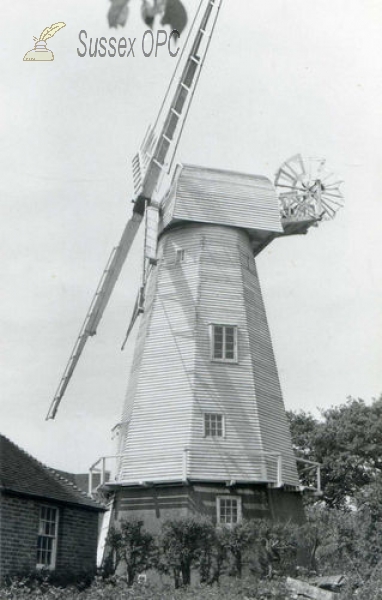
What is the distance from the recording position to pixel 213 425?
22672 mm

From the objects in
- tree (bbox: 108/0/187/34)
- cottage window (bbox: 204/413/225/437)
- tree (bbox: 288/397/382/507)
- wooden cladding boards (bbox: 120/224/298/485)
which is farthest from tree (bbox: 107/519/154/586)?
tree (bbox: 288/397/382/507)

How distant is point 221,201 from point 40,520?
11.7m

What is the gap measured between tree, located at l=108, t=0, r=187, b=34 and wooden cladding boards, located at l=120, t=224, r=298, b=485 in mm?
18460

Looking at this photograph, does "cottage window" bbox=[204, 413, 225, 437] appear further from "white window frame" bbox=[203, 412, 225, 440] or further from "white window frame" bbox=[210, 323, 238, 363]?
"white window frame" bbox=[210, 323, 238, 363]

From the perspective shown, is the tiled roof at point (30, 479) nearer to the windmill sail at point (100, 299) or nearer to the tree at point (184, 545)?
A: the tree at point (184, 545)

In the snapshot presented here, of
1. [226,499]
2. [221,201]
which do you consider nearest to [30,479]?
[226,499]

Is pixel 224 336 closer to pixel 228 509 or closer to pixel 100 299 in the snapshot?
pixel 100 299

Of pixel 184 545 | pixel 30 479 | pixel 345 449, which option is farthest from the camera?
pixel 345 449

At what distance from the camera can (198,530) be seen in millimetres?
19266

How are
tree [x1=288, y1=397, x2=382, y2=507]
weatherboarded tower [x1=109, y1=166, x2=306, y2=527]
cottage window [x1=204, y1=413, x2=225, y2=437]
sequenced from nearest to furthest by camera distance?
1. weatherboarded tower [x1=109, y1=166, x2=306, y2=527]
2. cottage window [x1=204, y1=413, x2=225, y2=437]
3. tree [x1=288, y1=397, x2=382, y2=507]

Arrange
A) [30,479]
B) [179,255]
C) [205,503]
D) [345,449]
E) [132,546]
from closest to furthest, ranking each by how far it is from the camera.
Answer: [30,479]
[132,546]
[205,503]
[179,255]
[345,449]

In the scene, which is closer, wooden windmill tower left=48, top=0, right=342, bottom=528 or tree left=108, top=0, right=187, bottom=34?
tree left=108, top=0, right=187, bottom=34

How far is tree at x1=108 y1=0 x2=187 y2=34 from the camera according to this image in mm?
4154

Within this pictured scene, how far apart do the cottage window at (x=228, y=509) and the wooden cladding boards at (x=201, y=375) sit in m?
0.60
